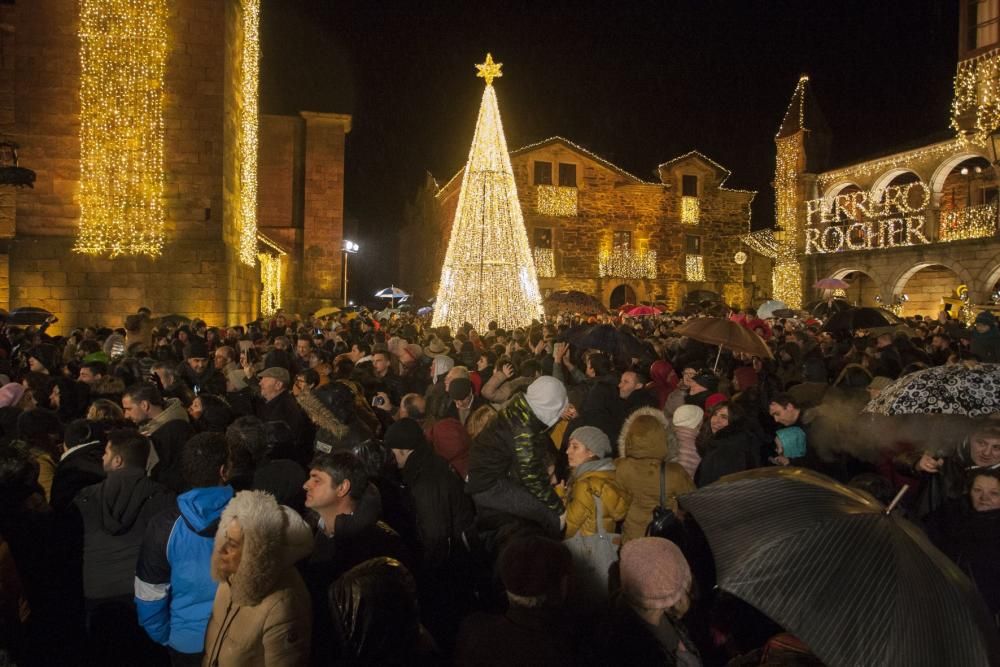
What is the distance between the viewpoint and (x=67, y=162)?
16.4 metres

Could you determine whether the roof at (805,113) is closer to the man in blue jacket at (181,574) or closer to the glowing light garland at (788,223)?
the glowing light garland at (788,223)

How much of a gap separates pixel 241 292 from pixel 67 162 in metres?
4.76

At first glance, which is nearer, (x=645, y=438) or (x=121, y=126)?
(x=645, y=438)

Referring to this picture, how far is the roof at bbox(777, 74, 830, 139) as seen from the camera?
29.3 metres

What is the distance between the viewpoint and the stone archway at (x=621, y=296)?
3641 cm

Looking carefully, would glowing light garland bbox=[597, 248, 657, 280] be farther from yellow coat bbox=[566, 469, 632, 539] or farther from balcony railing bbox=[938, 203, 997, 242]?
yellow coat bbox=[566, 469, 632, 539]

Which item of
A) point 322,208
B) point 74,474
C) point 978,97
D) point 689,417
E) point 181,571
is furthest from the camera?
point 322,208

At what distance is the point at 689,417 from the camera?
5.43 meters

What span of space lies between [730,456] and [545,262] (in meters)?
30.4

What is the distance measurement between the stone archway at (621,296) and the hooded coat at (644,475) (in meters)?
32.3

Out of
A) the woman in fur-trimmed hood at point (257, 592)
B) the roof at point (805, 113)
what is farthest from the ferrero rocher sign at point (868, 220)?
the woman in fur-trimmed hood at point (257, 592)

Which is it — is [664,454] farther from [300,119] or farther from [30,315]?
[300,119]

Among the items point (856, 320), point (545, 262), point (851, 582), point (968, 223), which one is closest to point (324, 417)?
point (851, 582)

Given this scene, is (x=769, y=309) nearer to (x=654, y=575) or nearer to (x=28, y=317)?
(x=28, y=317)
